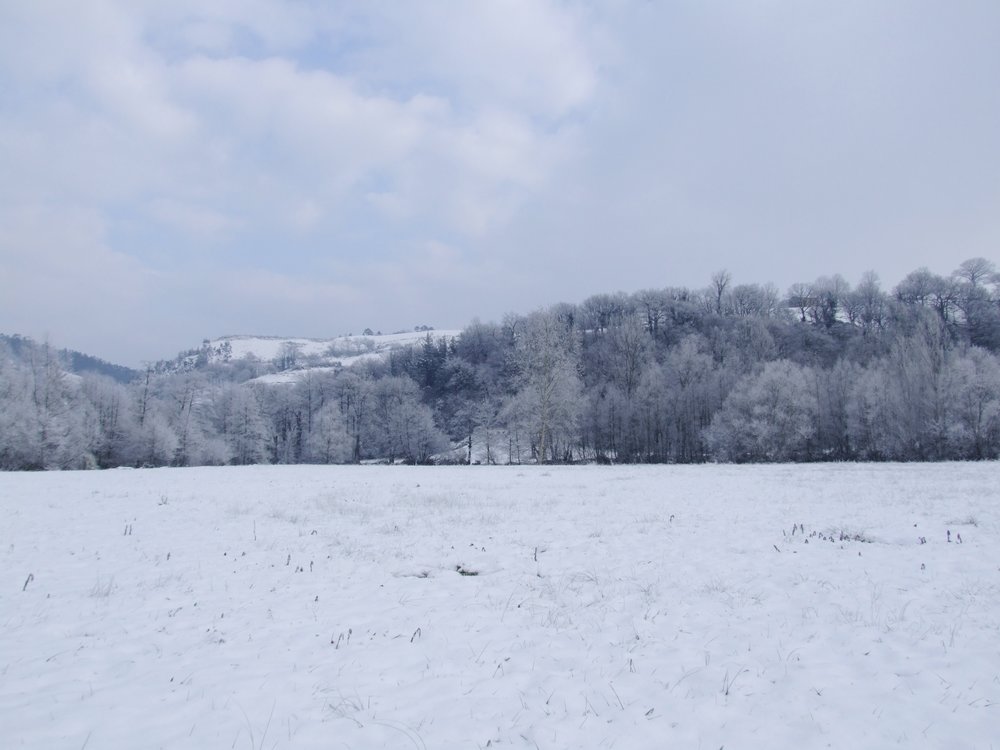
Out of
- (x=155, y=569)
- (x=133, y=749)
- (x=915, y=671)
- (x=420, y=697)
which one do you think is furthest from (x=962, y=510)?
(x=155, y=569)

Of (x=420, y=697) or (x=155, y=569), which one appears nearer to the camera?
(x=420, y=697)

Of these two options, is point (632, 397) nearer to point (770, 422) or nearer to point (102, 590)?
point (770, 422)

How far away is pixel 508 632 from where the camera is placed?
7461mm

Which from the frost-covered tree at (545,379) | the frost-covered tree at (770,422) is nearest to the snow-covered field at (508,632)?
the frost-covered tree at (545,379)

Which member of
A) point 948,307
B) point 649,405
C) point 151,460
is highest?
point 948,307

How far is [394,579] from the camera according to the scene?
1012 cm

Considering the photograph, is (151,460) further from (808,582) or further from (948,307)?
(948,307)

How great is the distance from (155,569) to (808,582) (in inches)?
513

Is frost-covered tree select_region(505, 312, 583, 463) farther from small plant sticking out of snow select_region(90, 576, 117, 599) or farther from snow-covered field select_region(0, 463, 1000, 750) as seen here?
small plant sticking out of snow select_region(90, 576, 117, 599)

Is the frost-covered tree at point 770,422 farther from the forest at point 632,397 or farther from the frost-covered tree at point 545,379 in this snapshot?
the frost-covered tree at point 545,379

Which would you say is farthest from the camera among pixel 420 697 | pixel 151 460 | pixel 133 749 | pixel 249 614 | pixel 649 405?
pixel 649 405

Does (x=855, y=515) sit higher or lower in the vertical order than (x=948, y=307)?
lower

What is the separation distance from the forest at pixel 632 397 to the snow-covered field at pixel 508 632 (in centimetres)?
3586

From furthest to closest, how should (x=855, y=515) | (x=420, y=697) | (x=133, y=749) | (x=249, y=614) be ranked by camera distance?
1. (x=855, y=515)
2. (x=249, y=614)
3. (x=420, y=697)
4. (x=133, y=749)
